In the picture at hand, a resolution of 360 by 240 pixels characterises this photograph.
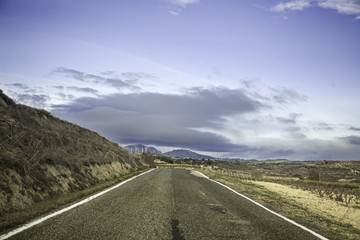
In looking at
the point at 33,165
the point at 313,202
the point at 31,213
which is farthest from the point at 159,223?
the point at 313,202

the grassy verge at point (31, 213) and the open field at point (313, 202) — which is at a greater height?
the grassy verge at point (31, 213)

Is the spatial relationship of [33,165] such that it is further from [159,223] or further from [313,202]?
[313,202]

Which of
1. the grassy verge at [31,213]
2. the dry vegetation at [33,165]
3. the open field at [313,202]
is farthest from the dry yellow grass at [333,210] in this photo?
the dry vegetation at [33,165]

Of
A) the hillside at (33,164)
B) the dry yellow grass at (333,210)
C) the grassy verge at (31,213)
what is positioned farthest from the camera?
the dry yellow grass at (333,210)

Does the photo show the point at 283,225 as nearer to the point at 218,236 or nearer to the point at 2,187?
the point at 218,236

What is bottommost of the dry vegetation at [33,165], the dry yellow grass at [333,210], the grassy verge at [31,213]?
the dry yellow grass at [333,210]

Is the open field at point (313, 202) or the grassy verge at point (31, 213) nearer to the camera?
the grassy verge at point (31, 213)

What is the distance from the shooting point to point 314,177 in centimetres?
5112

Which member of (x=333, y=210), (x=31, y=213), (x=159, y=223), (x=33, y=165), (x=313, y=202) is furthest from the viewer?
(x=313, y=202)

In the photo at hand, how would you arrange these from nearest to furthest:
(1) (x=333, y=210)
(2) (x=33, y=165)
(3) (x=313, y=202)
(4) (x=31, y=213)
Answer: (4) (x=31, y=213)
(2) (x=33, y=165)
(1) (x=333, y=210)
(3) (x=313, y=202)

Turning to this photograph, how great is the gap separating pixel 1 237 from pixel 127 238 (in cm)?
219

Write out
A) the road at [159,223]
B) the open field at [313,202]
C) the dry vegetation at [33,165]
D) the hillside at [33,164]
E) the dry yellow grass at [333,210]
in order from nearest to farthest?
the road at [159,223] < the dry vegetation at [33,165] < the hillside at [33,164] < the open field at [313,202] < the dry yellow grass at [333,210]

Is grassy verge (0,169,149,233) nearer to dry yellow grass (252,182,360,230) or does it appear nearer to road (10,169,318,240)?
road (10,169,318,240)

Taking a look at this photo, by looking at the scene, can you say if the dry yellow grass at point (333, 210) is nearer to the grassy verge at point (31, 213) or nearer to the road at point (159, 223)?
the road at point (159, 223)
